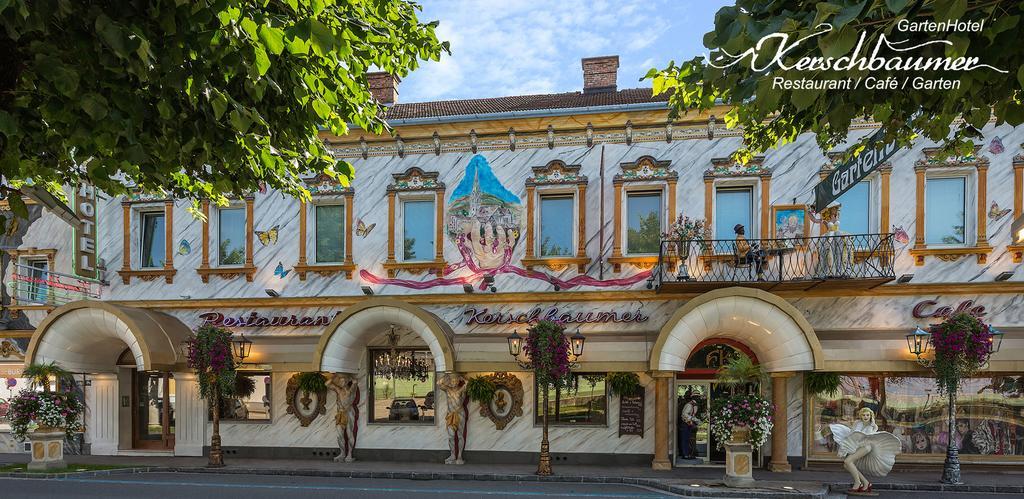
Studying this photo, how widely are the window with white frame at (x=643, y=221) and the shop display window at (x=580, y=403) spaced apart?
10.5 feet

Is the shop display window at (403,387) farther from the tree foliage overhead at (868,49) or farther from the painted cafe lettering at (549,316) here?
the tree foliage overhead at (868,49)

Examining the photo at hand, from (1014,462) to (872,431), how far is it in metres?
4.84

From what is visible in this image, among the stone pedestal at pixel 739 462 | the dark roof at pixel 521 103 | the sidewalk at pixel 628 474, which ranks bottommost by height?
the sidewalk at pixel 628 474

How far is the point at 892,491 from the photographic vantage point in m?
12.2

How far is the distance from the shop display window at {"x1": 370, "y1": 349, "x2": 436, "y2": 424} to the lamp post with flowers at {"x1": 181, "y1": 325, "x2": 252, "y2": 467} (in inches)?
132

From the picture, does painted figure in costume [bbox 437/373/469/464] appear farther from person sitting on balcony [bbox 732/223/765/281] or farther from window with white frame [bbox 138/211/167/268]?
window with white frame [bbox 138/211/167/268]

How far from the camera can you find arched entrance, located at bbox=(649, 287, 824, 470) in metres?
13.4

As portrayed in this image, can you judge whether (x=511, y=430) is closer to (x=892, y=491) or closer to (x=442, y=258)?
(x=442, y=258)

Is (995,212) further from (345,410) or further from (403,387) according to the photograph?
(345,410)

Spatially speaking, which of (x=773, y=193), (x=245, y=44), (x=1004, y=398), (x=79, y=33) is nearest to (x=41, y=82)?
(x=79, y=33)

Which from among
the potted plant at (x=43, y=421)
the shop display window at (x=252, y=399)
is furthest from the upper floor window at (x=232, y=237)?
the potted plant at (x=43, y=421)

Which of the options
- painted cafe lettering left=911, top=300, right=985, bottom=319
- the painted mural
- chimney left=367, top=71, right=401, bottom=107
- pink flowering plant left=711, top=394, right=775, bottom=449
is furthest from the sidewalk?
chimney left=367, top=71, right=401, bottom=107

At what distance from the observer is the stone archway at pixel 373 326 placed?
1456cm

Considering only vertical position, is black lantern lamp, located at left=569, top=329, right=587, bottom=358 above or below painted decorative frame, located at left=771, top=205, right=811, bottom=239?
below
